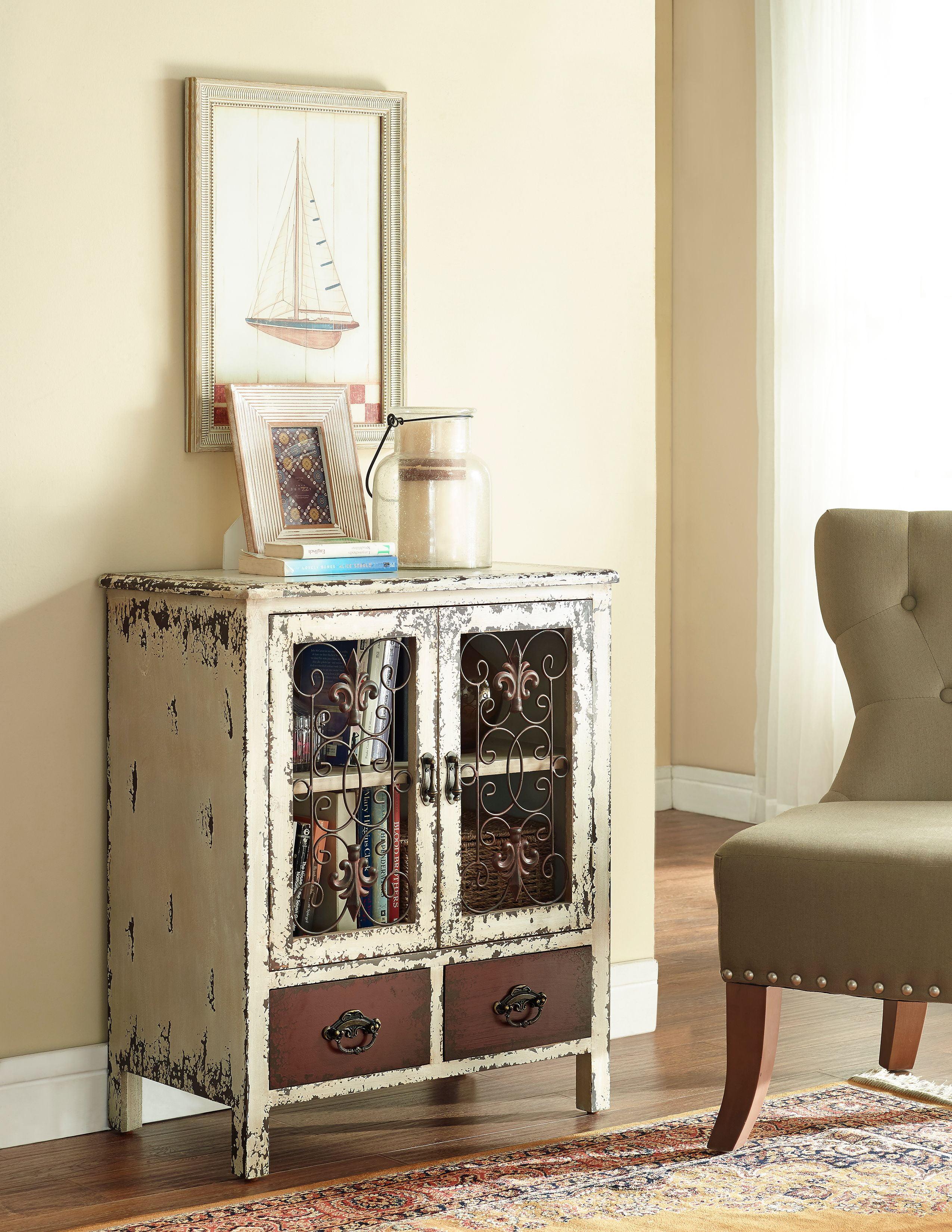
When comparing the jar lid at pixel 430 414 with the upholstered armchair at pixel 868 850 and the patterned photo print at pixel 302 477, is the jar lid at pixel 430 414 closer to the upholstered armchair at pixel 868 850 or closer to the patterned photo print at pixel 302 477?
the patterned photo print at pixel 302 477

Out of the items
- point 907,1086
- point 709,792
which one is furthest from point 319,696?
point 709,792

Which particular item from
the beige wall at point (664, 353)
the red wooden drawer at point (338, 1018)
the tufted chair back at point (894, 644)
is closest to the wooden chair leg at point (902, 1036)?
the tufted chair back at point (894, 644)

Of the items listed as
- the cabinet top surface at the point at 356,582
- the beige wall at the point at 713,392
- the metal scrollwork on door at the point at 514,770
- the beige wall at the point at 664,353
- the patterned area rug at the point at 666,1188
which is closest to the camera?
the patterned area rug at the point at 666,1188

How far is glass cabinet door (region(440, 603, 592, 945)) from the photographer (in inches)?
96.5

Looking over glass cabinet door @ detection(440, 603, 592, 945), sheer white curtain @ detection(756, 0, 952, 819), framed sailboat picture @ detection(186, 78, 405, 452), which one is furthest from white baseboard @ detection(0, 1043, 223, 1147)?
sheer white curtain @ detection(756, 0, 952, 819)

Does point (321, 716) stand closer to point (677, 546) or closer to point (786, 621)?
point (786, 621)

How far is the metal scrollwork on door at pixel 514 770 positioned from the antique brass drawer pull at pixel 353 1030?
9.3 inches

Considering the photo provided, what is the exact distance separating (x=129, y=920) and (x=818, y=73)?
3.41 m

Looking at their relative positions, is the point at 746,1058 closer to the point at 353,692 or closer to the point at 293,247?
the point at 353,692

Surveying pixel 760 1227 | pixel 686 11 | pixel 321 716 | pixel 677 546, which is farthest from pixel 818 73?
pixel 760 1227

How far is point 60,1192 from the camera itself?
231 cm

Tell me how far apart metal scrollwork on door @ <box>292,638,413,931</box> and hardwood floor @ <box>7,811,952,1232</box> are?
1.24 ft

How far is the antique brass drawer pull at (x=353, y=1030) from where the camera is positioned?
2348 millimetres

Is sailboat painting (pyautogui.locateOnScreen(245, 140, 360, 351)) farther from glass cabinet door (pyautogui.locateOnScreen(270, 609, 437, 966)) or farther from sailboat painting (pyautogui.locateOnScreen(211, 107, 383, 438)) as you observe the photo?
glass cabinet door (pyautogui.locateOnScreen(270, 609, 437, 966))
